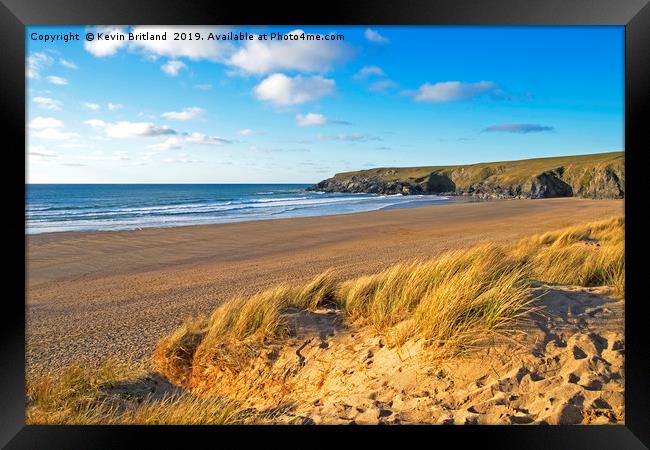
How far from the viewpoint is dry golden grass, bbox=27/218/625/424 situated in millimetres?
3035

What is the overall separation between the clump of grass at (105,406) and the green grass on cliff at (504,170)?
4395 cm

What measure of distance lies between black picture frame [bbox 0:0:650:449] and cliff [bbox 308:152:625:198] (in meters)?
37.4

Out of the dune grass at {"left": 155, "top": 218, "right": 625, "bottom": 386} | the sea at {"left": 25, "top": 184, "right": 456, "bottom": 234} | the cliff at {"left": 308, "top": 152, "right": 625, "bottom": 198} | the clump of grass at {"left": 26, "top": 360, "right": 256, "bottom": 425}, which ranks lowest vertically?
the clump of grass at {"left": 26, "top": 360, "right": 256, "bottom": 425}

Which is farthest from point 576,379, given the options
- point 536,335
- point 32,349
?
point 32,349

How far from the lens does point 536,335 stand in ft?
9.97

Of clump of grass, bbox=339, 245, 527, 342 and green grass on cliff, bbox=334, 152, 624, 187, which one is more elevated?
green grass on cliff, bbox=334, 152, 624, 187

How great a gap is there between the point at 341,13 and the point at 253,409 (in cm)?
301

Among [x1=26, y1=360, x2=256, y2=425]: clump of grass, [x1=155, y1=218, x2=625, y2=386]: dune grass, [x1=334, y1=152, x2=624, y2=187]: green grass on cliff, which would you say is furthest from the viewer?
[x1=334, y1=152, x2=624, y2=187]: green grass on cliff

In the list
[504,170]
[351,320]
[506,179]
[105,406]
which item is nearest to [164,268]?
[105,406]

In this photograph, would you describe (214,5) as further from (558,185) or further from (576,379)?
(558,185)

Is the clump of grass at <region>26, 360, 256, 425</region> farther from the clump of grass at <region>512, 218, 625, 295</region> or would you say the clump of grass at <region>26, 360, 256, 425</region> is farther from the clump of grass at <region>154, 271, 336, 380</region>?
the clump of grass at <region>512, 218, 625, 295</region>

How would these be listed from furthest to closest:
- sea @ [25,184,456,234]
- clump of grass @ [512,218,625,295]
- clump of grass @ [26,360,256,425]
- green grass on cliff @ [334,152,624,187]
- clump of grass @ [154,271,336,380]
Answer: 1. green grass on cliff @ [334,152,624,187]
2. sea @ [25,184,456,234]
3. clump of grass @ [512,218,625,295]
4. clump of grass @ [154,271,336,380]
5. clump of grass @ [26,360,256,425]

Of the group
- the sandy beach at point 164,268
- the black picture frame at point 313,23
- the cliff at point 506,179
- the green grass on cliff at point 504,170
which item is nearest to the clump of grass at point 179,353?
Answer: the sandy beach at point 164,268

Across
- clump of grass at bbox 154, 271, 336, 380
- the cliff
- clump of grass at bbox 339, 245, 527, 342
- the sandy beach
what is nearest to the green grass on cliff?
the cliff
